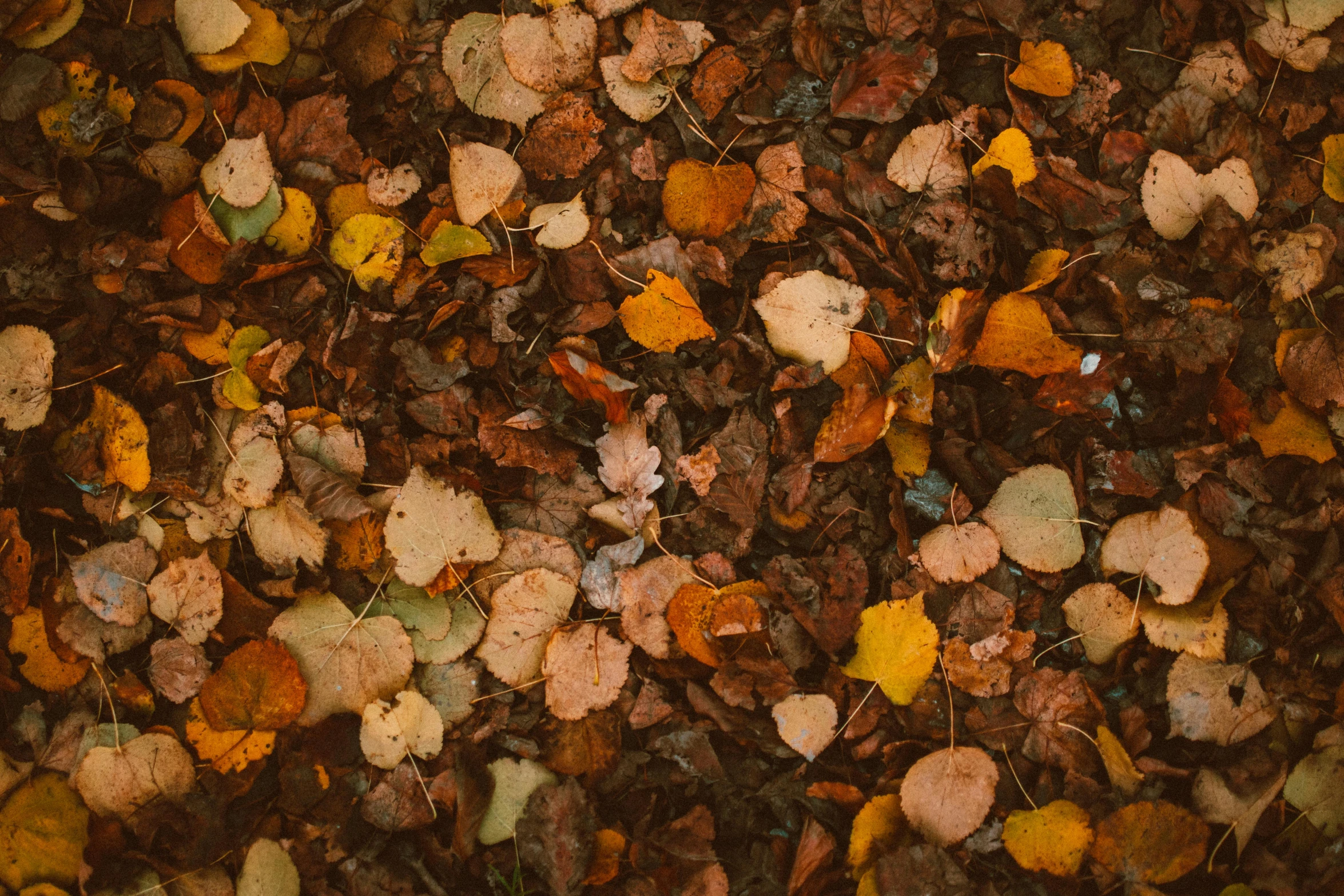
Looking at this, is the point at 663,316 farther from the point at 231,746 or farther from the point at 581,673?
the point at 231,746

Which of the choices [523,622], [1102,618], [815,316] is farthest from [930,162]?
[523,622]

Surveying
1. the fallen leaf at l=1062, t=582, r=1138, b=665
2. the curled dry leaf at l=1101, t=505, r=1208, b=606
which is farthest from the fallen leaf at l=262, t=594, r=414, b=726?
the curled dry leaf at l=1101, t=505, r=1208, b=606

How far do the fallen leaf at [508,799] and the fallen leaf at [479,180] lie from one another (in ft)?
4.44

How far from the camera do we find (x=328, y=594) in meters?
1.94

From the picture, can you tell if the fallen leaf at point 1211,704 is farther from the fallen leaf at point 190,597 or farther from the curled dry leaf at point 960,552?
the fallen leaf at point 190,597

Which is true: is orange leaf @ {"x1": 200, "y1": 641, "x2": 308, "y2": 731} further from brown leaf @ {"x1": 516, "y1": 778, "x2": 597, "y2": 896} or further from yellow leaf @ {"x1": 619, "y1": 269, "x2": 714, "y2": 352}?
yellow leaf @ {"x1": 619, "y1": 269, "x2": 714, "y2": 352}

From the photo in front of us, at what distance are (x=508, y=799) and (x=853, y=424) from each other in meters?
1.22

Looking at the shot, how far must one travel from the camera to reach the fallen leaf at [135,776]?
1.91m

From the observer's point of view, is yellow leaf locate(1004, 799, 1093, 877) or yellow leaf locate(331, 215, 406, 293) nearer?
yellow leaf locate(1004, 799, 1093, 877)

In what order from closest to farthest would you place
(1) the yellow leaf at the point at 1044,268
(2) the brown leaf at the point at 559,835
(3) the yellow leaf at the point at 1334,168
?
(2) the brown leaf at the point at 559,835 < (1) the yellow leaf at the point at 1044,268 < (3) the yellow leaf at the point at 1334,168

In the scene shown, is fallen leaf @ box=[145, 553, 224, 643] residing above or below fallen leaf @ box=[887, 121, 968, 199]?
below

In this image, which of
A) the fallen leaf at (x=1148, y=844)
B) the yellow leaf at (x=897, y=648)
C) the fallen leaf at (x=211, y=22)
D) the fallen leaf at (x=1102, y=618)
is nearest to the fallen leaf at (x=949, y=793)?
the yellow leaf at (x=897, y=648)

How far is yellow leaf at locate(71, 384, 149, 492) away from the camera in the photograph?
195 cm

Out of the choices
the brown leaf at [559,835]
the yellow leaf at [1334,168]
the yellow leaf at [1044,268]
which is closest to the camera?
the brown leaf at [559,835]
